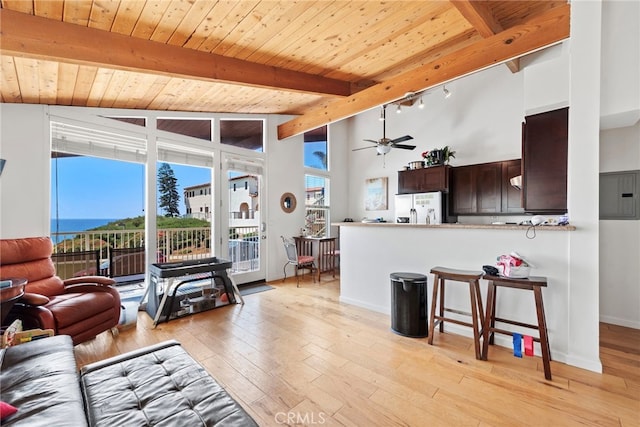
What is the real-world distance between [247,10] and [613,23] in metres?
3.37

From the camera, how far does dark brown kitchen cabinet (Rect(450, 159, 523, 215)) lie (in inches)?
187

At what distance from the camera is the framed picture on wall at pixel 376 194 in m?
6.61

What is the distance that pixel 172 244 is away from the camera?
172 inches

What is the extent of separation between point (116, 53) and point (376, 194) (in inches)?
217

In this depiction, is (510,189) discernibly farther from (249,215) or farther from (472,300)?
(249,215)

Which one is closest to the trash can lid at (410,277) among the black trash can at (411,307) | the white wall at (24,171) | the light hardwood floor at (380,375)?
the black trash can at (411,307)

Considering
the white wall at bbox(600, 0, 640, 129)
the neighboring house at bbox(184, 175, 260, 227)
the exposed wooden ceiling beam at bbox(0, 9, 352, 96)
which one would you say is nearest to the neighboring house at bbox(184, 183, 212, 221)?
the neighboring house at bbox(184, 175, 260, 227)

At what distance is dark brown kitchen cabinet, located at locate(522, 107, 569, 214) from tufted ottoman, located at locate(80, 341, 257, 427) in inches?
135

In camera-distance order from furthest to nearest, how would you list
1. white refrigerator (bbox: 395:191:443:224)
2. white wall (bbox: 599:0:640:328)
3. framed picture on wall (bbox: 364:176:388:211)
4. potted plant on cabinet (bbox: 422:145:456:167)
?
framed picture on wall (bbox: 364:176:388:211)
potted plant on cabinet (bbox: 422:145:456:167)
white refrigerator (bbox: 395:191:443:224)
white wall (bbox: 599:0:640:328)

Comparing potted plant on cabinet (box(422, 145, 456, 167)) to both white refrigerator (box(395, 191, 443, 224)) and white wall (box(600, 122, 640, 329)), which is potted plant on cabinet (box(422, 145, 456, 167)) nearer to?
white refrigerator (box(395, 191, 443, 224))

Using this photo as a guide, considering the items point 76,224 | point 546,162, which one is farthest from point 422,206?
point 76,224

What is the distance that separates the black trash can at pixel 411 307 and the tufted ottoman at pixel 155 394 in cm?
202

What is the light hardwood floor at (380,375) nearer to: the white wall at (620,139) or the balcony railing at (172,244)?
the white wall at (620,139)

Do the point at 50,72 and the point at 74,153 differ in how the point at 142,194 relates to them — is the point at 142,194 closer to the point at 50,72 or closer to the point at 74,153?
the point at 74,153
